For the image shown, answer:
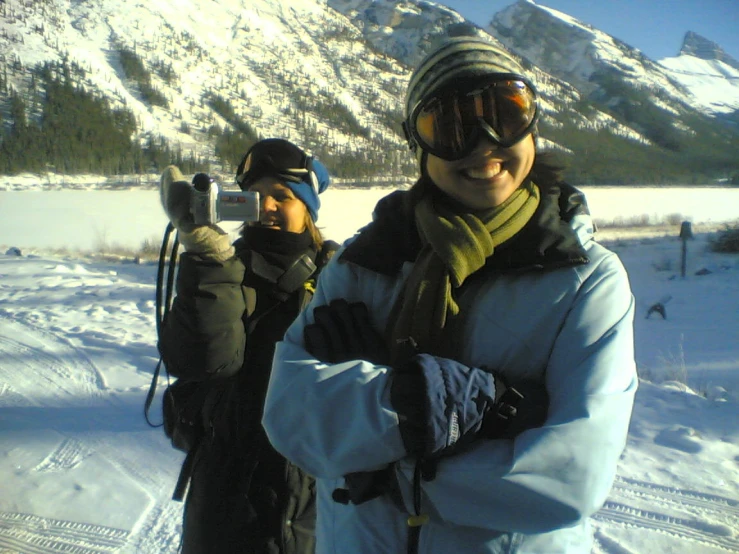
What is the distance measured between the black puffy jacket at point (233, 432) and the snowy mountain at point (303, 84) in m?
44.3

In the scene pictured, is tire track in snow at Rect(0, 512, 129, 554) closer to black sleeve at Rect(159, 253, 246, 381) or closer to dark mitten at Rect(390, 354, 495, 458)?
black sleeve at Rect(159, 253, 246, 381)

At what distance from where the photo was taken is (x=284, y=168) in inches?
69.4

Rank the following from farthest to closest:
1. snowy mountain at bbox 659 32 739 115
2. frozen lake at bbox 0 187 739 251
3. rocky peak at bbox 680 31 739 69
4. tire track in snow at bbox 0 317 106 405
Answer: rocky peak at bbox 680 31 739 69 < snowy mountain at bbox 659 32 739 115 < frozen lake at bbox 0 187 739 251 < tire track in snow at bbox 0 317 106 405

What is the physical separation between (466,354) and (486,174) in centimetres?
35

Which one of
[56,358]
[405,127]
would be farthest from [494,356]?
[56,358]

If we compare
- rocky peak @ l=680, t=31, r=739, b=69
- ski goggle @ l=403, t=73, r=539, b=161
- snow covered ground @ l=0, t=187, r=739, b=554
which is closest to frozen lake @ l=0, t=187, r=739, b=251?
snow covered ground @ l=0, t=187, r=739, b=554

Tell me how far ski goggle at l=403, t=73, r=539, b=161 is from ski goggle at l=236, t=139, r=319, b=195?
75 cm

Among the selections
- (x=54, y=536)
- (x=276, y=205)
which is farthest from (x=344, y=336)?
(x=54, y=536)

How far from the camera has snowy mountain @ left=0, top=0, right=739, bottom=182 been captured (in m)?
62.8

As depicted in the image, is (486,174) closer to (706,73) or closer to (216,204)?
(216,204)

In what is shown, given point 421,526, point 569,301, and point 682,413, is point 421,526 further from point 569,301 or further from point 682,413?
point 682,413

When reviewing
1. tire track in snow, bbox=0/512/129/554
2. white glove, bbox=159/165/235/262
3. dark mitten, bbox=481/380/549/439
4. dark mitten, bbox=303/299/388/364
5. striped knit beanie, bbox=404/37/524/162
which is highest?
striped knit beanie, bbox=404/37/524/162

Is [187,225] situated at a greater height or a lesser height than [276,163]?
lesser

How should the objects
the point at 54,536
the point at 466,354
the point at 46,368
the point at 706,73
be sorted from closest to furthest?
the point at 466,354 < the point at 54,536 < the point at 46,368 < the point at 706,73
